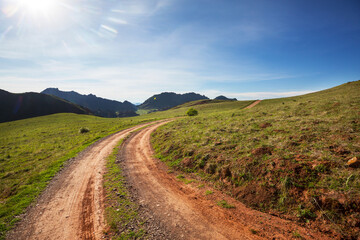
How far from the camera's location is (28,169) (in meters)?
15.4

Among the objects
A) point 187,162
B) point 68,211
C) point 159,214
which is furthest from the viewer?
point 187,162

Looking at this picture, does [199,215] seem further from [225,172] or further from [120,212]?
[120,212]

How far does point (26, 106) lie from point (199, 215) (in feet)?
628

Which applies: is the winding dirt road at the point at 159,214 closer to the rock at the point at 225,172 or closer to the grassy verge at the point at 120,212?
the grassy verge at the point at 120,212

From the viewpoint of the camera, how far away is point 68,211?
327 inches

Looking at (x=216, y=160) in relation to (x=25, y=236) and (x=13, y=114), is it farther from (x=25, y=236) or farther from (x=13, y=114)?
(x=13, y=114)

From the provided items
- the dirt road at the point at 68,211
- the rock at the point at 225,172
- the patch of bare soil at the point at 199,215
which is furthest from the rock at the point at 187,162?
the dirt road at the point at 68,211

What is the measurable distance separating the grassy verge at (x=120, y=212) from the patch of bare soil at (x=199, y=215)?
0.63m

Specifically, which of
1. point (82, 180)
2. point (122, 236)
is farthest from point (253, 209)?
point (82, 180)

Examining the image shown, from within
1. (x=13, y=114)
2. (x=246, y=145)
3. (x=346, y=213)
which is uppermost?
(x=13, y=114)

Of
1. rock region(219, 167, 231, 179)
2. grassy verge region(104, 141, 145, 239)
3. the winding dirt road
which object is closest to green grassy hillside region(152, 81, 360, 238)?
rock region(219, 167, 231, 179)

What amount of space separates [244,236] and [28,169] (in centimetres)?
2136

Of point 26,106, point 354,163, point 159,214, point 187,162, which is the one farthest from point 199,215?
point 26,106

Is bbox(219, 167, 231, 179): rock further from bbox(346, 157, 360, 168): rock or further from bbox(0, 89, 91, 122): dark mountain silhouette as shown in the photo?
bbox(0, 89, 91, 122): dark mountain silhouette
